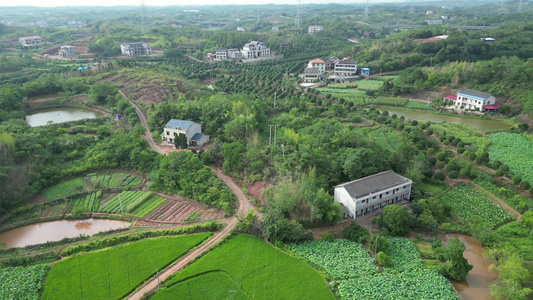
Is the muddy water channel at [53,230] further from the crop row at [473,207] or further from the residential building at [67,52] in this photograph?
the residential building at [67,52]

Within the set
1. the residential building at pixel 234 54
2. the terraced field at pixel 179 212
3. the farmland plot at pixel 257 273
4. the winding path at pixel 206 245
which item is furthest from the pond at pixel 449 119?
the residential building at pixel 234 54

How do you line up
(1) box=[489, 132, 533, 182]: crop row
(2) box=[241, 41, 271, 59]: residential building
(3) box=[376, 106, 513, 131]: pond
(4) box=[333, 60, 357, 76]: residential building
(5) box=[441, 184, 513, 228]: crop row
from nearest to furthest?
(5) box=[441, 184, 513, 228]: crop row
(1) box=[489, 132, 533, 182]: crop row
(3) box=[376, 106, 513, 131]: pond
(4) box=[333, 60, 357, 76]: residential building
(2) box=[241, 41, 271, 59]: residential building

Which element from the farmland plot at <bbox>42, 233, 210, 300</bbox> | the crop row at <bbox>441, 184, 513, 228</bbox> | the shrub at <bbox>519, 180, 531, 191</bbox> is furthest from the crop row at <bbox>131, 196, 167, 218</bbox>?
the shrub at <bbox>519, 180, 531, 191</bbox>

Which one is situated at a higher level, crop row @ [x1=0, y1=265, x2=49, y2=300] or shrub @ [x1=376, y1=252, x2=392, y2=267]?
shrub @ [x1=376, y1=252, x2=392, y2=267]

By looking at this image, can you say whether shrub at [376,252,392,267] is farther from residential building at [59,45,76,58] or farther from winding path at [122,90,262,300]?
residential building at [59,45,76,58]

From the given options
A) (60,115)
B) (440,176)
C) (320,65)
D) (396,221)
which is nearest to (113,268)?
(396,221)

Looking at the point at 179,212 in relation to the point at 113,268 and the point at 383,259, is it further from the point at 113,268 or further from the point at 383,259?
the point at 383,259

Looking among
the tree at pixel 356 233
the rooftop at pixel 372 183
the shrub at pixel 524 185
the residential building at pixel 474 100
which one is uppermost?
the residential building at pixel 474 100
